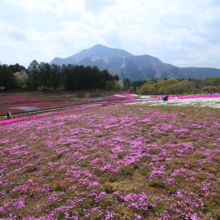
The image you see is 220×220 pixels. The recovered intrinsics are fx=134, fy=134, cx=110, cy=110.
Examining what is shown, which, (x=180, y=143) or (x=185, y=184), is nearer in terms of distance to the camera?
(x=185, y=184)

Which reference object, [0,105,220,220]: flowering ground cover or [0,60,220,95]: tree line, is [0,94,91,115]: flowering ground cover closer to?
[0,105,220,220]: flowering ground cover

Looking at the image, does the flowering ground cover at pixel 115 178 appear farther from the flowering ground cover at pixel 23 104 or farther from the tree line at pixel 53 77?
the tree line at pixel 53 77

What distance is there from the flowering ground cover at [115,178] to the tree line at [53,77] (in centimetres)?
7500

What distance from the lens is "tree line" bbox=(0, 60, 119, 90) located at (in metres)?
69.0

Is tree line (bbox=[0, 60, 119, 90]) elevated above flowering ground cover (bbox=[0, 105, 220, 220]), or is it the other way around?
tree line (bbox=[0, 60, 119, 90])

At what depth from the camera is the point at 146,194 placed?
17.3 feet

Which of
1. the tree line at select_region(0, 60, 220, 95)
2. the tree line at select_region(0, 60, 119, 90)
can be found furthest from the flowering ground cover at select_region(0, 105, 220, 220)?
the tree line at select_region(0, 60, 119, 90)

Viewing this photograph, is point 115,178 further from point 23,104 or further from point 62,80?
point 62,80

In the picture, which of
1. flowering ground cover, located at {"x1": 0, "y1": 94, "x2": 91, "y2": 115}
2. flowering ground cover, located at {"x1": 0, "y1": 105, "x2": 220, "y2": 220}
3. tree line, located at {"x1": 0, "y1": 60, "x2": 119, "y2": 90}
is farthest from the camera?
tree line, located at {"x1": 0, "y1": 60, "x2": 119, "y2": 90}

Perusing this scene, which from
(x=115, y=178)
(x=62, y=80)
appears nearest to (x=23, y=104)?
(x=115, y=178)

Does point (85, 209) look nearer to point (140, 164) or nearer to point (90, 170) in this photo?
point (90, 170)

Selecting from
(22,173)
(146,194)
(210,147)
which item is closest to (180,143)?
(210,147)

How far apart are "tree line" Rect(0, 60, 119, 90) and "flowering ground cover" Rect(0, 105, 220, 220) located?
7500 centimetres

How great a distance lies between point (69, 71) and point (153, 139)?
9064 centimetres
